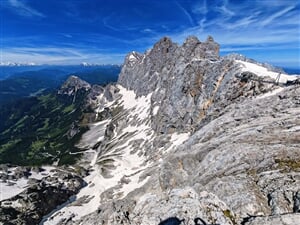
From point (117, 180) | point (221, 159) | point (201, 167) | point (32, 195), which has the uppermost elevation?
point (221, 159)

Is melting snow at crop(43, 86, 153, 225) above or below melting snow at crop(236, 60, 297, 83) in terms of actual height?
below

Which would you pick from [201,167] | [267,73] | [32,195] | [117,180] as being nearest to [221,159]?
[201,167]

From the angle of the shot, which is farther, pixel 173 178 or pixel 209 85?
pixel 209 85

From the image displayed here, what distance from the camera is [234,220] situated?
2744 centimetres

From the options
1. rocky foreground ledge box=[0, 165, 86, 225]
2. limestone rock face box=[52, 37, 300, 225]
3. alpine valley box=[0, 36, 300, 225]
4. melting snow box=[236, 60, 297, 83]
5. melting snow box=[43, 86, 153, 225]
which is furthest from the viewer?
rocky foreground ledge box=[0, 165, 86, 225]

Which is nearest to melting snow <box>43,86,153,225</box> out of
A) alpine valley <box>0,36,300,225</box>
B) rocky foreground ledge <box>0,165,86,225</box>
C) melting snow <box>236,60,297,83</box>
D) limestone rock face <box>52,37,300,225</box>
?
alpine valley <box>0,36,300,225</box>

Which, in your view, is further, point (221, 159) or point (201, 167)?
point (201, 167)

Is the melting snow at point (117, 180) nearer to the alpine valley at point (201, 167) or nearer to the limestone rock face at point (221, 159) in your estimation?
the alpine valley at point (201, 167)

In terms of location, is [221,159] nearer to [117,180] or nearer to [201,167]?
[201,167]

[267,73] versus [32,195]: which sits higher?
[267,73]

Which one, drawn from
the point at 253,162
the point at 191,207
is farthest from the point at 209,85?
the point at 191,207

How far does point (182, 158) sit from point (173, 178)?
16.7ft

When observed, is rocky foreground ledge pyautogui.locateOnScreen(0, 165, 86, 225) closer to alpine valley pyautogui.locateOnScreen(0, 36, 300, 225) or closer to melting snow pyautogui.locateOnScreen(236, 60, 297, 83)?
alpine valley pyautogui.locateOnScreen(0, 36, 300, 225)

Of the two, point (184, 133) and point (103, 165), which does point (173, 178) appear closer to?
A: point (184, 133)
